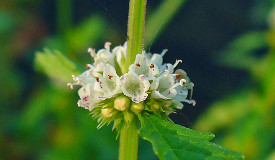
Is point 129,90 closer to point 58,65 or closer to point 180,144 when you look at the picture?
point 180,144

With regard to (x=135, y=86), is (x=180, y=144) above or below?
below

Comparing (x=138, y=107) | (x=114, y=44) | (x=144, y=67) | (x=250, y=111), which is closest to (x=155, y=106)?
(x=138, y=107)

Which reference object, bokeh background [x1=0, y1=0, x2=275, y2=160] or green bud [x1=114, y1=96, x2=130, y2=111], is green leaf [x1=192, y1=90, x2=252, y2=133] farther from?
green bud [x1=114, y1=96, x2=130, y2=111]

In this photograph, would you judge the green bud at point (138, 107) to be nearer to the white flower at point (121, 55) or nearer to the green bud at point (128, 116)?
the green bud at point (128, 116)

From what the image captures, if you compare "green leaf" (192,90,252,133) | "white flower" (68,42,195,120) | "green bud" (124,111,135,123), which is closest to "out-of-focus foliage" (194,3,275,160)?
"green leaf" (192,90,252,133)

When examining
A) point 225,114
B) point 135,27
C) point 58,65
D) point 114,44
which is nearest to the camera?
point 135,27

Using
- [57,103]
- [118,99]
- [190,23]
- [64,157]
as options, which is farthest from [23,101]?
[118,99]

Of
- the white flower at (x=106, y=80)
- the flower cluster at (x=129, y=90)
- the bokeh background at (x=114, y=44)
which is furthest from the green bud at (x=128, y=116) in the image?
the bokeh background at (x=114, y=44)

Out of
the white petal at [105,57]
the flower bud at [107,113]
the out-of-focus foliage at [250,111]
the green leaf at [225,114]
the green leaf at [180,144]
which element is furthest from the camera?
the green leaf at [225,114]
